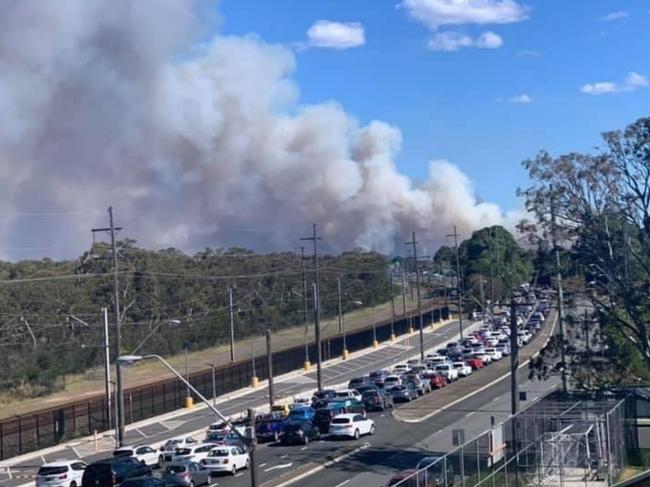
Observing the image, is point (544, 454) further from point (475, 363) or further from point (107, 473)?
point (475, 363)

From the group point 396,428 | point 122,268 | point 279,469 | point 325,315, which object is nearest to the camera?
point 279,469

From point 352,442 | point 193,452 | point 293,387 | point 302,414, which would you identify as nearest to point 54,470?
point 193,452

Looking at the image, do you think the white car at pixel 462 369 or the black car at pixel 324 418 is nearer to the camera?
the black car at pixel 324 418

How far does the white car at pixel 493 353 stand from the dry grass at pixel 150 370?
1048 centimetres

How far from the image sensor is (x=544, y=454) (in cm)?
2623

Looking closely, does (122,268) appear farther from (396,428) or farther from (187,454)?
(187,454)

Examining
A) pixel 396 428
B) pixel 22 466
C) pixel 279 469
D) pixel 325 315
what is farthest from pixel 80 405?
pixel 325 315

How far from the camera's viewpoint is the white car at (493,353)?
2776 inches

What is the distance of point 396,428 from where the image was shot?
4259 cm

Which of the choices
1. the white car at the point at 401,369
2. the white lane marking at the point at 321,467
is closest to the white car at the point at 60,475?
the white lane marking at the point at 321,467

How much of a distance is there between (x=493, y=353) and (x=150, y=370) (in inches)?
883

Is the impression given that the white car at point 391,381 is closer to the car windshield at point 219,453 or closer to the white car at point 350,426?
the white car at point 350,426

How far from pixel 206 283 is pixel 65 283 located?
16969mm

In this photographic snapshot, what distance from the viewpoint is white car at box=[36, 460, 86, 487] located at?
105 ft
